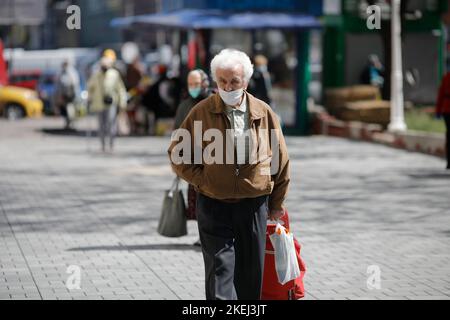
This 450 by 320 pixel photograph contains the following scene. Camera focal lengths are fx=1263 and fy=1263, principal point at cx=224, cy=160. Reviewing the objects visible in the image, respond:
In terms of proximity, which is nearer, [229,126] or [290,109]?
[229,126]

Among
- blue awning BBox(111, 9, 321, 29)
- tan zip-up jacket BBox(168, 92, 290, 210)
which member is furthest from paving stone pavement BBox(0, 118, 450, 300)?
blue awning BBox(111, 9, 321, 29)

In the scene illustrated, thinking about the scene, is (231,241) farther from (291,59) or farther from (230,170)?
(291,59)

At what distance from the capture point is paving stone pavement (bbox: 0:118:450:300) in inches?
379

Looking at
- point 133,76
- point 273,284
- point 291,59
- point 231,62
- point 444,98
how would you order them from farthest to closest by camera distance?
point 133,76 < point 291,59 < point 444,98 < point 273,284 < point 231,62

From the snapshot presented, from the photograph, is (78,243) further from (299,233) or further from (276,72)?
(276,72)

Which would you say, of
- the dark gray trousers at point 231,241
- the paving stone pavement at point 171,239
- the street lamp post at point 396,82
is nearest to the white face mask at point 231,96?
the dark gray trousers at point 231,241

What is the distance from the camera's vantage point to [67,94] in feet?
103

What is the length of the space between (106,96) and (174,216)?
11341 millimetres

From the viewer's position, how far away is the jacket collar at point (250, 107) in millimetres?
6996

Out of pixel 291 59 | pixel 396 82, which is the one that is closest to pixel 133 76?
pixel 291 59

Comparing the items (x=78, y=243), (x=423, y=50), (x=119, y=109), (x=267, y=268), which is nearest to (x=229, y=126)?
(x=267, y=268)

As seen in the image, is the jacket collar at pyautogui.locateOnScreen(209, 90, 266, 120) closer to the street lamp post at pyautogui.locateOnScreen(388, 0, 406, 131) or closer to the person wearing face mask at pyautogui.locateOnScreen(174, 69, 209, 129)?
the person wearing face mask at pyautogui.locateOnScreen(174, 69, 209, 129)
